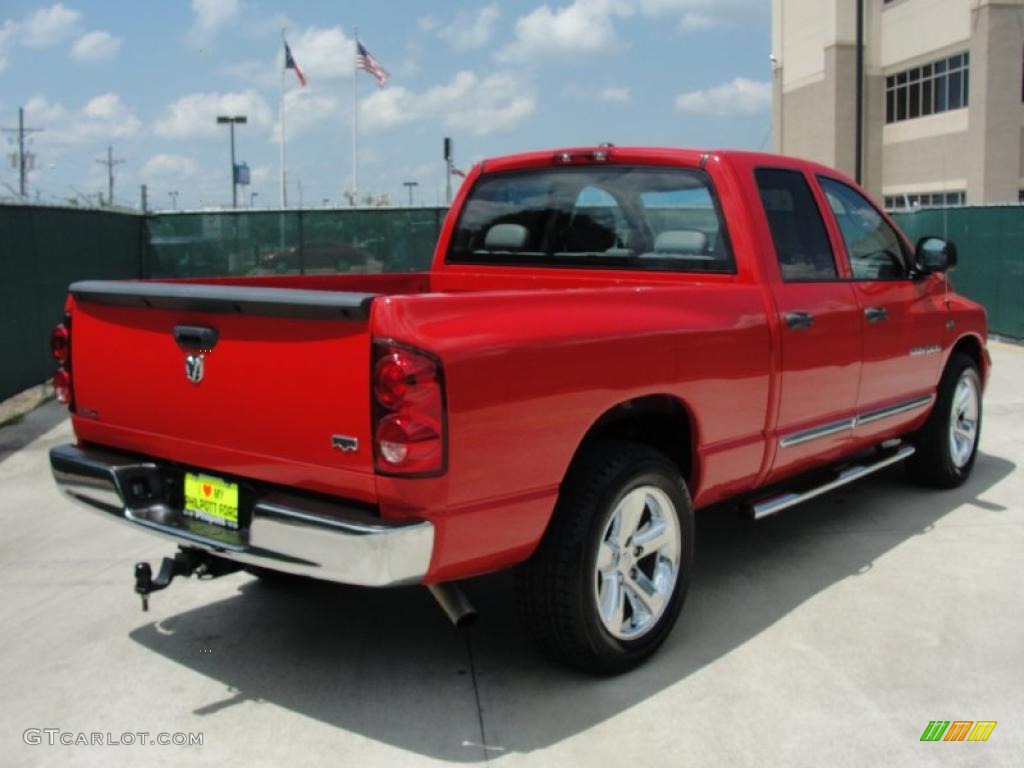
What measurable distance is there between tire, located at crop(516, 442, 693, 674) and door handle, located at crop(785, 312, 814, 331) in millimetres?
1010

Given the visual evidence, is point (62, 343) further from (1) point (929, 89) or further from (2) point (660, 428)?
(1) point (929, 89)

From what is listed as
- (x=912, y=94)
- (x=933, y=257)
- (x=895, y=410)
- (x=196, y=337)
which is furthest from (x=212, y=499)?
(x=912, y=94)

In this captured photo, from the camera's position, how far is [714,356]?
4.25m

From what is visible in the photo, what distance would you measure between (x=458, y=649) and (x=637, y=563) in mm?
825

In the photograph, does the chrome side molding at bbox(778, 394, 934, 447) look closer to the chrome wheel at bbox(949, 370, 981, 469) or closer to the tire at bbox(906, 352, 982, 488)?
the tire at bbox(906, 352, 982, 488)

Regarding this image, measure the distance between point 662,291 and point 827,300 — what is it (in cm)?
130

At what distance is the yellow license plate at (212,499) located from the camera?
364 cm

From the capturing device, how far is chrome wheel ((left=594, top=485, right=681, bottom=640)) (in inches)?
153

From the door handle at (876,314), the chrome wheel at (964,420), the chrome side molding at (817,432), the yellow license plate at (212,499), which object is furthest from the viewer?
the chrome wheel at (964,420)

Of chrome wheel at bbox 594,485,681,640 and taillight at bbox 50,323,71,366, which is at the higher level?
taillight at bbox 50,323,71,366

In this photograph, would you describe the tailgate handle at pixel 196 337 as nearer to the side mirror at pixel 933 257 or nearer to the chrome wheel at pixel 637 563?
the chrome wheel at pixel 637 563

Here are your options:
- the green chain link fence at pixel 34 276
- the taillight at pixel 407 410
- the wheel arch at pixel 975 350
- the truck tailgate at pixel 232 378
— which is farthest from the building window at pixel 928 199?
the taillight at pixel 407 410

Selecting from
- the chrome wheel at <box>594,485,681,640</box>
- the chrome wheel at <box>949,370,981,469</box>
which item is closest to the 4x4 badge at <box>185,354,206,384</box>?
the chrome wheel at <box>594,485,681,640</box>

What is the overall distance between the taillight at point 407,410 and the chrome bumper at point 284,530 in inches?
7.6
